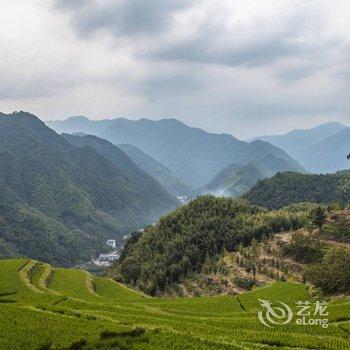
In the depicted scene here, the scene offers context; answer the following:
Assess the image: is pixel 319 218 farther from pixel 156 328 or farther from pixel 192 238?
pixel 156 328

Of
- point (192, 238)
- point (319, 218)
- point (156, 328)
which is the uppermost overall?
point (319, 218)

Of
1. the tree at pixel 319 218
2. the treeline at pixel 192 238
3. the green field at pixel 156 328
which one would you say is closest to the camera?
the green field at pixel 156 328

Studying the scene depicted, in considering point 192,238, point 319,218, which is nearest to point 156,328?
point 319,218

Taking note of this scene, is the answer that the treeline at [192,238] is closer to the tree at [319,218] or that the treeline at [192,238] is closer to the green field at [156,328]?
the tree at [319,218]

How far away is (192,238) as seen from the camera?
124938 millimetres

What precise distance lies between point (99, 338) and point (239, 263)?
76.8m

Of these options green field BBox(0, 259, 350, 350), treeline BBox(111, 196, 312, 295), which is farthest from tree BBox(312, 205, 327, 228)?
green field BBox(0, 259, 350, 350)

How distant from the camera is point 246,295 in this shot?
60.2 metres

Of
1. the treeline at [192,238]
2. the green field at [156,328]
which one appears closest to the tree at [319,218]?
the treeline at [192,238]

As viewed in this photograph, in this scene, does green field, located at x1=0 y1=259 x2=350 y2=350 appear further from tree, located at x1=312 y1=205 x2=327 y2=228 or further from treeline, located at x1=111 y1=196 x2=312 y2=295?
treeline, located at x1=111 y1=196 x2=312 y2=295

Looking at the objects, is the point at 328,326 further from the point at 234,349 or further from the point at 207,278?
the point at 207,278

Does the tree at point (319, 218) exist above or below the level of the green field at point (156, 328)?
above

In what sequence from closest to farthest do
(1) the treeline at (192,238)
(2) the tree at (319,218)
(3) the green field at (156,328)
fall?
(3) the green field at (156,328), (2) the tree at (319,218), (1) the treeline at (192,238)

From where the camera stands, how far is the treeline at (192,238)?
10825 cm
